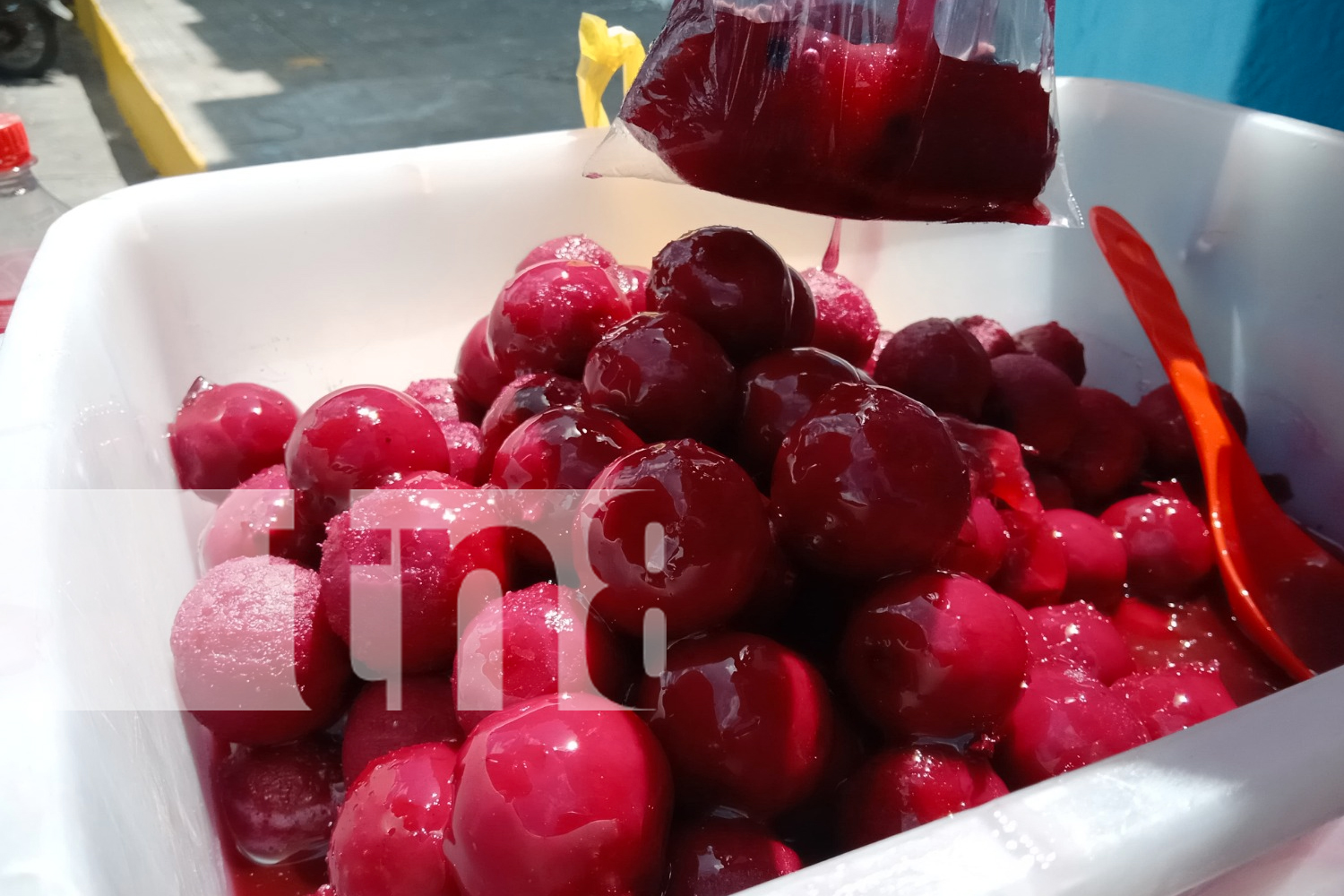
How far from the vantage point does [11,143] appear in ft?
3.18

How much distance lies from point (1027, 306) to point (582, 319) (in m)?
0.68

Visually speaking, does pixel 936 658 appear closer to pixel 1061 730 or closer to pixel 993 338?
pixel 1061 730

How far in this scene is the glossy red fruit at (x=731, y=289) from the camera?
0.66 meters

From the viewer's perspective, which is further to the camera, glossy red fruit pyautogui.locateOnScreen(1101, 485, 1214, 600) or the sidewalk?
the sidewalk

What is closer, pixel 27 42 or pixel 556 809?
pixel 556 809

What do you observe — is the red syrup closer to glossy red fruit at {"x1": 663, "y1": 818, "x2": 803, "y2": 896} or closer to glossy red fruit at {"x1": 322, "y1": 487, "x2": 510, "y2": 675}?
glossy red fruit at {"x1": 322, "y1": 487, "x2": 510, "y2": 675}

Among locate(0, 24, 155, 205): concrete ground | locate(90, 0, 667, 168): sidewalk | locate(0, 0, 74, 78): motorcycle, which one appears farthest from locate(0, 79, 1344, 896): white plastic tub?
locate(0, 0, 74, 78): motorcycle

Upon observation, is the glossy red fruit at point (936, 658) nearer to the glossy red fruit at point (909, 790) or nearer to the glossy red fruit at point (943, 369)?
the glossy red fruit at point (909, 790)

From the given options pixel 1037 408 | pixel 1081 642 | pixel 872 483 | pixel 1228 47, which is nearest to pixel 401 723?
pixel 872 483

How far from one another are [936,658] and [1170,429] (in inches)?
20.9

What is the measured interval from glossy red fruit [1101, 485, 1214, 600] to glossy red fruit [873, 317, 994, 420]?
16 cm

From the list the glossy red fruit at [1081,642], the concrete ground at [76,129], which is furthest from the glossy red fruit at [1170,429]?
the concrete ground at [76,129]

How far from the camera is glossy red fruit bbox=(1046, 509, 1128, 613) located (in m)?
0.75

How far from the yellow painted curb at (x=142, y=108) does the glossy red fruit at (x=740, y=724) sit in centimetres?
175
